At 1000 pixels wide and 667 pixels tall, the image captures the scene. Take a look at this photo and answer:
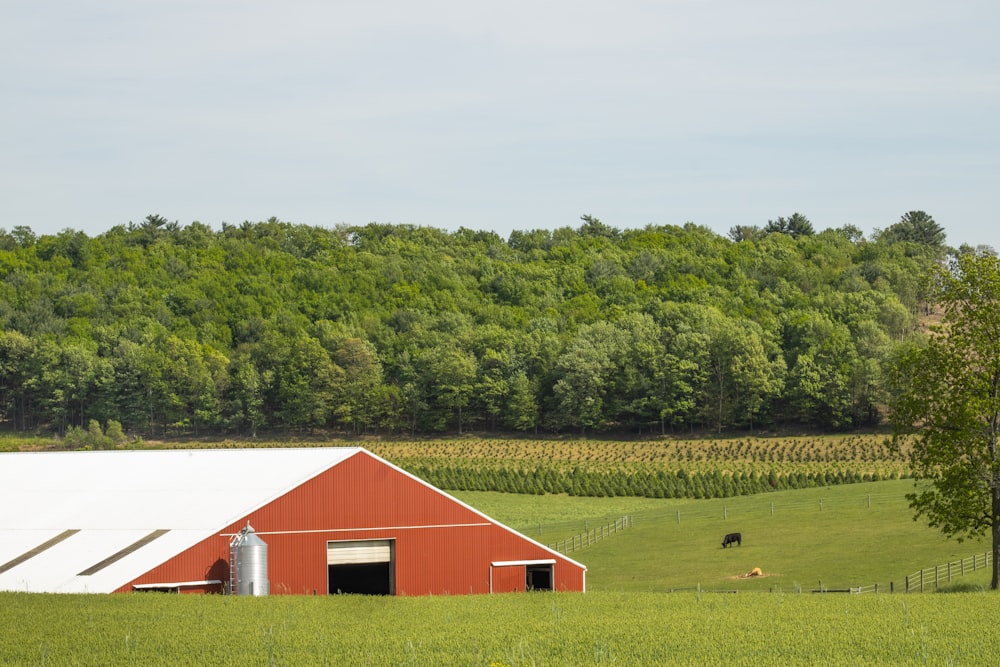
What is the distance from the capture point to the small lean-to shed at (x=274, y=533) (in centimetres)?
3234

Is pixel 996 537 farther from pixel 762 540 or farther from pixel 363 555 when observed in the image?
pixel 363 555

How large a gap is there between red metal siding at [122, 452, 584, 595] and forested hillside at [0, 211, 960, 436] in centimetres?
8026

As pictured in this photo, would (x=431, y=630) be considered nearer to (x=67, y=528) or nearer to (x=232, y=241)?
(x=67, y=528)

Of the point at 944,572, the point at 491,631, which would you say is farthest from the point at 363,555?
the point at 944,572

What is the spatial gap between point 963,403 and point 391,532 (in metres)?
17.0

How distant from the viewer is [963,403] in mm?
36969

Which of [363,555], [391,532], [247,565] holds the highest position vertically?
[391,532]

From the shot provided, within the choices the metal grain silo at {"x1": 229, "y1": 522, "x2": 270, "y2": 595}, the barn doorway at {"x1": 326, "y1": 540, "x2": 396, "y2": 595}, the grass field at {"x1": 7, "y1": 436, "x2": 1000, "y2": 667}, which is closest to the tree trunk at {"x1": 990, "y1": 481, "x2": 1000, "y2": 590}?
the grass field at {"x1": 7, "y1": 436, "x2": 1000, "y2": 667}

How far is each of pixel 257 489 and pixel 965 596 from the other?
1942 cm

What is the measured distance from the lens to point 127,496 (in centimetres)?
3741

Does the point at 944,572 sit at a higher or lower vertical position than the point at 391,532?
lower

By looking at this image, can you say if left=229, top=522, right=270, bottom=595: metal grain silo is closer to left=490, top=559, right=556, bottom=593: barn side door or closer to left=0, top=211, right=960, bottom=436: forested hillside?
left=490, top=559, right=556, bottom=593: barn side door

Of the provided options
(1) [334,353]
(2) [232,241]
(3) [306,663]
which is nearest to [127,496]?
(3) [306,663]

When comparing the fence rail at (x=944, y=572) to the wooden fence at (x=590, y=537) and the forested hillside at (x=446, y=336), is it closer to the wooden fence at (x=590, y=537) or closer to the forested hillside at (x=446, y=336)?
the wooden fence at (x=590, y=537)
